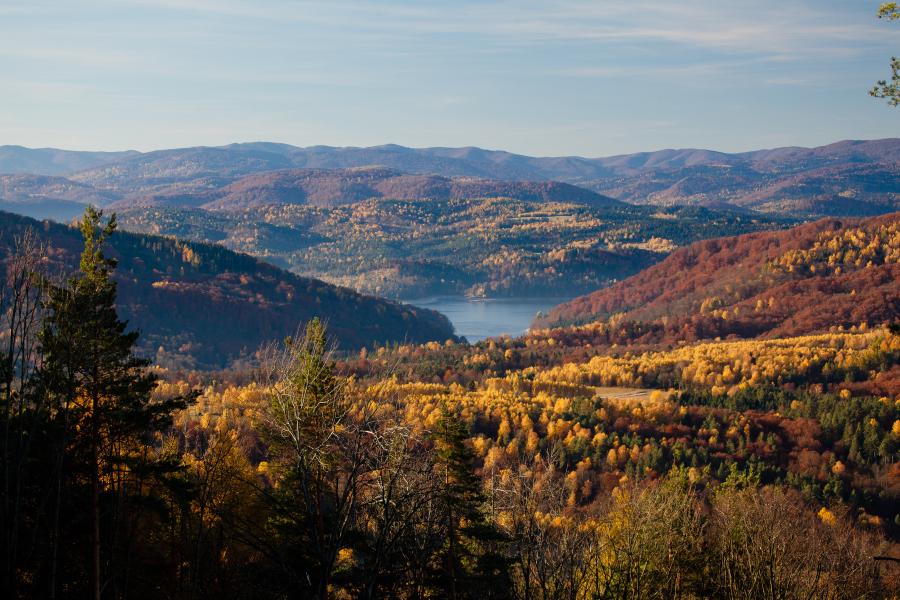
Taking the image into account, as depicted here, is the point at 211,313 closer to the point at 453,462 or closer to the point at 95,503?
the point at 453,462

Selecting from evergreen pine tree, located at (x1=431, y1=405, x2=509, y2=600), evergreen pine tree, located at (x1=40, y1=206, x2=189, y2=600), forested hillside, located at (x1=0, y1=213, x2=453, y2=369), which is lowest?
forested hillside, located at (x1=0, y1=213, x2=453, y2=369)

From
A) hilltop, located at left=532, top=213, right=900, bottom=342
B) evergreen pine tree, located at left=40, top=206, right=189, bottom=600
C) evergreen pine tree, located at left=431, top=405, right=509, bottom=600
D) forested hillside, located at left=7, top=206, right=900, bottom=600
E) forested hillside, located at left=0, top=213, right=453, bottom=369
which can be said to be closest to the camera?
forested hillside, located at left=7, top=206, right=900, bottom=600

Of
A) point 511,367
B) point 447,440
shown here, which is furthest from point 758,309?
point 447,440

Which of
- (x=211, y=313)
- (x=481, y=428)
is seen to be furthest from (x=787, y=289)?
(x=211, y=313)

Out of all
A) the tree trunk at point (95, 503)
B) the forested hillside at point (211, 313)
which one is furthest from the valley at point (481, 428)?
the forested hillside at point (211, 313)

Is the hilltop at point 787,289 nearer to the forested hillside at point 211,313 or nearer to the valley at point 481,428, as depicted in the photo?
the valley at point 481,428

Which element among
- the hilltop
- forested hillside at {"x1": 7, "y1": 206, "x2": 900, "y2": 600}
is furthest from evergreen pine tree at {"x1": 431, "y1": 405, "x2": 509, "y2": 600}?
the hilltop

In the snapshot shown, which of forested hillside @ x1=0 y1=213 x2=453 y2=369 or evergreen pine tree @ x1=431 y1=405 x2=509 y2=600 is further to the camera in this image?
forested hillside @ x1=0 y1=213 x2=453 y2=369

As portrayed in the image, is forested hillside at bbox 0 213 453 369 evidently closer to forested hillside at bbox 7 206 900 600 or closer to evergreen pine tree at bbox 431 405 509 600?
forested hillside at bbox 7 206 900 600
